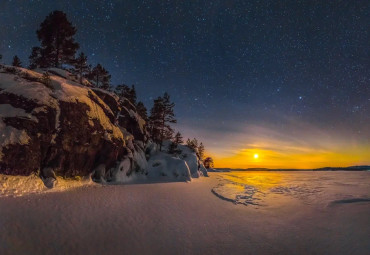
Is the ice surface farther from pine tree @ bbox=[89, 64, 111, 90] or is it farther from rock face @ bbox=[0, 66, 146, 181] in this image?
pine tree @ bbox=[89, 64, 111, 90]

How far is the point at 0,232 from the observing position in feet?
19.6

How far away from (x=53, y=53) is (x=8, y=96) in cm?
2039

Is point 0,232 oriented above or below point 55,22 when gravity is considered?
below

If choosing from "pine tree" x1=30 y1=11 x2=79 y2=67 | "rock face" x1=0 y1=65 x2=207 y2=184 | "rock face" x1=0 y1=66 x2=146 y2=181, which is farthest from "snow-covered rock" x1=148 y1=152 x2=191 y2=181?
"pine tree" x1=30 y1=11 x2=79 y2=67

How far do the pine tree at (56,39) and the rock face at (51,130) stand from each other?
15.1m

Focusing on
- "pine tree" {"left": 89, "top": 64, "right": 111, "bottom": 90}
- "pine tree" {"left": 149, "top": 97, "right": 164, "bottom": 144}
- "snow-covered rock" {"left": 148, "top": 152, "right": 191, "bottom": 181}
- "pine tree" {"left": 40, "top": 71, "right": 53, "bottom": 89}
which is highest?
"pine tree" {"left": 89, "top": 64, "right": 111, "bottom": 90}

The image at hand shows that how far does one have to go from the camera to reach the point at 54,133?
12.9m

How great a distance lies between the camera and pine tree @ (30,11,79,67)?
26.9 m

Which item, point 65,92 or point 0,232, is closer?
point 0,232

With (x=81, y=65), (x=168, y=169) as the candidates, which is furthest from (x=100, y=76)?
(x=168, y=169)

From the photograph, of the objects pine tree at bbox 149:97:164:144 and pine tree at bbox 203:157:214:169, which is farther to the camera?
pine tree at bbox 203:157:214:169

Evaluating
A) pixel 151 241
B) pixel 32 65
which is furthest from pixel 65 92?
pixel 32 65

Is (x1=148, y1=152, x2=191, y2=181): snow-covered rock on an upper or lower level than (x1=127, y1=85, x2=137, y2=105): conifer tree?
Result: lower

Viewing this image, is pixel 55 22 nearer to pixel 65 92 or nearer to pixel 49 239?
pixel 65 92
